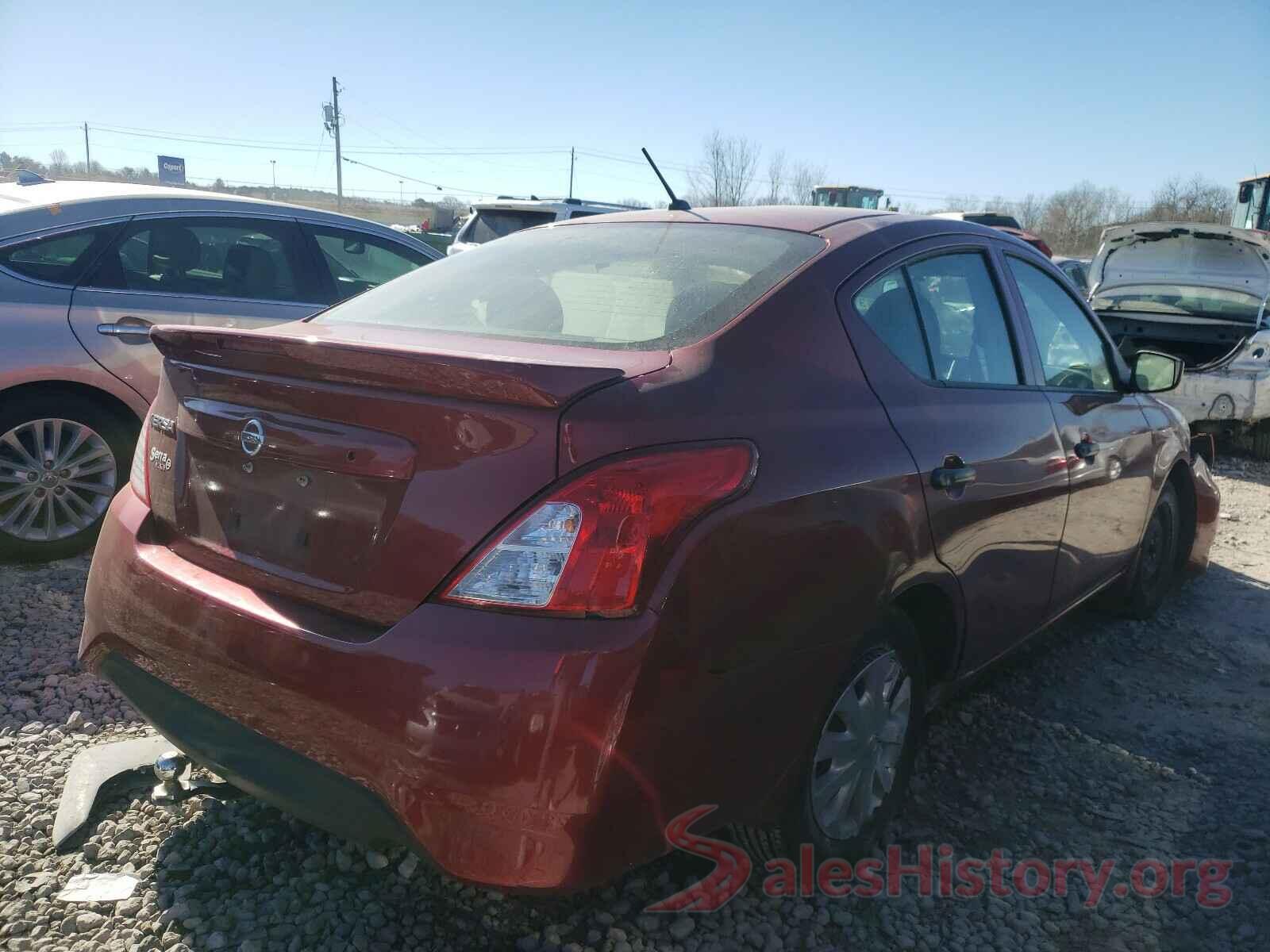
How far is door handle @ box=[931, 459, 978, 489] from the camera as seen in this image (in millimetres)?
2384

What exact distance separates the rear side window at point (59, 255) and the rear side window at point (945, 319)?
365 centimetres

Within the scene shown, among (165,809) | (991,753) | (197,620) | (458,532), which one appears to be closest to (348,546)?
(458,532)

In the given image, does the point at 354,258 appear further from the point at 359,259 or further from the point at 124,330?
the point at 124,330

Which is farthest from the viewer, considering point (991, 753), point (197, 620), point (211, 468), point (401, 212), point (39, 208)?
point (401, 212)

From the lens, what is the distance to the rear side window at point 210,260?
445cm

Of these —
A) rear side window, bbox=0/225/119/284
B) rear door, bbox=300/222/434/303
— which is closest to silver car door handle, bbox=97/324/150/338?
rear side window, bbox=0/225/119/284

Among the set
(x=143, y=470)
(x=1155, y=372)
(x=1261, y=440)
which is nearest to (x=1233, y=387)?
(x=1261, y=440)

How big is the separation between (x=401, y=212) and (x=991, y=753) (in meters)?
80.6

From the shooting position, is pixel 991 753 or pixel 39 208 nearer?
pixel 991 753

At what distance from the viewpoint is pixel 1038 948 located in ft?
7.34

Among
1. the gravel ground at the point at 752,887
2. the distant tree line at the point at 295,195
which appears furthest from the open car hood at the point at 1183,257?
the distant tree line at the point at 295,195

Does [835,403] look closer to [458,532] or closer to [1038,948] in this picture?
[458,532]

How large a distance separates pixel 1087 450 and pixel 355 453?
99.8 inches

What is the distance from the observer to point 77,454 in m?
4.23
